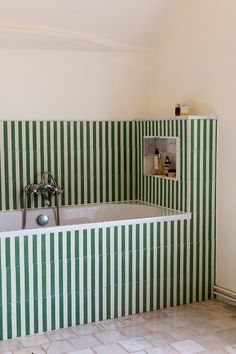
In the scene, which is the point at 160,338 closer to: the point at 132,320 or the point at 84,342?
the point at 132,320

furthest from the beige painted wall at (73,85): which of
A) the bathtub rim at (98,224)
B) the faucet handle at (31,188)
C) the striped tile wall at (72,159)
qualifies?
the bathtub rim at (98,224)

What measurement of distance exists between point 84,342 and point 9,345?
0.48 meters

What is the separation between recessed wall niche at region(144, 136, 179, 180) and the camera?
465cm

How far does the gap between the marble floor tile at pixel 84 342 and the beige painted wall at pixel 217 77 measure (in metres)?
1.25

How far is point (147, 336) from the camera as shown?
3.75m

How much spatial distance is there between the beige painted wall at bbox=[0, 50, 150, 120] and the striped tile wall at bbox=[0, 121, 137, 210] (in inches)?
4.1

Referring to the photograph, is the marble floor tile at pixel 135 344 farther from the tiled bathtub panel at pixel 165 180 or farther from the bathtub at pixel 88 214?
the tiled bathtub panel at pixel 165 180

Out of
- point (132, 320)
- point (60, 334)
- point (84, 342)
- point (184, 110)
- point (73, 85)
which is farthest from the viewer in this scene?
point (73, 85)

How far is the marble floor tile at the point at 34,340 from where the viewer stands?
363cm

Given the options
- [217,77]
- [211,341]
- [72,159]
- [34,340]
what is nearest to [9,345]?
[34,340]

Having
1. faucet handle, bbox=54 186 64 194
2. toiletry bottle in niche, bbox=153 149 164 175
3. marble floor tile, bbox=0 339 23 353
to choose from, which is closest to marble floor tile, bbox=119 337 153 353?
marble floor tile, bbox=0 339 23 353

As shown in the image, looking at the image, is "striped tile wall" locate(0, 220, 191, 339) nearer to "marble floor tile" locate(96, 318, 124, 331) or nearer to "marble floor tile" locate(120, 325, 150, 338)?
"marble floor tile" locate(96, 318, 124, 331)

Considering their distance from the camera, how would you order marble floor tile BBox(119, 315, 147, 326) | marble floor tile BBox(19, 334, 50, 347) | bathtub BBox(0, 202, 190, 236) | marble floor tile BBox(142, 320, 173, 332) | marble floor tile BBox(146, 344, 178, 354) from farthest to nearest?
bathtub BBox(0, 202, 190, 236)
marble floor tile BBox(119, 315, 147, 326)
marble floor tile BBox(142, 320, 173, 332)
marble floor tile BBox(19, 334, 50, 347)
marble floor tile BBox(146, 344, 178, 354)

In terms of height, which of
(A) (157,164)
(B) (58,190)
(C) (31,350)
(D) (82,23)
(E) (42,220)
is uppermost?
(D) (82,23)
